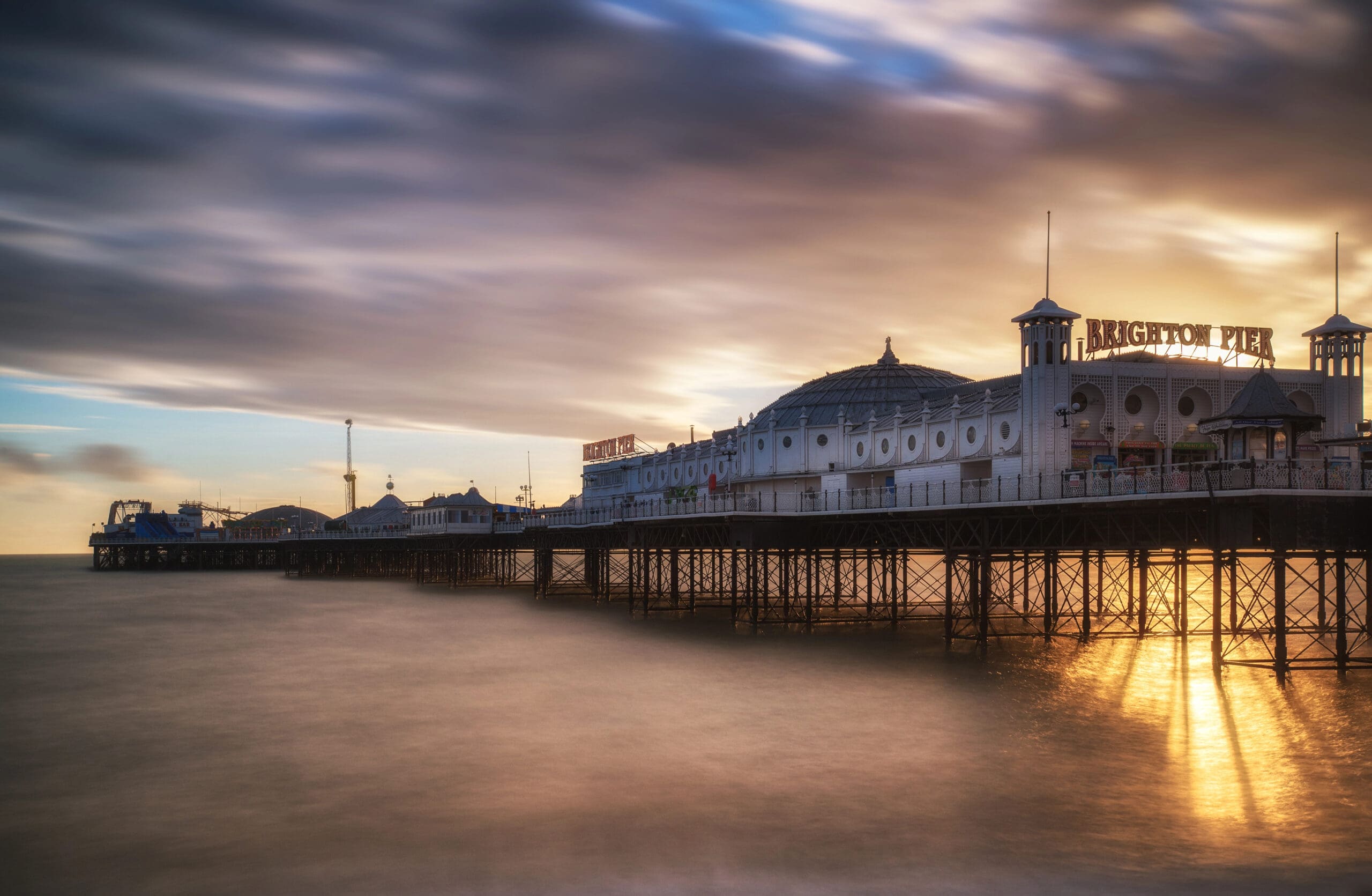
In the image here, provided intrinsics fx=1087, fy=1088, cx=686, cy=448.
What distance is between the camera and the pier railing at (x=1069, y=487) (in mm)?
35031

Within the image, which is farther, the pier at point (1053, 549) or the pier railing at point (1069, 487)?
the pier at point (1053, 549)

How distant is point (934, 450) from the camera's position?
57688 mm

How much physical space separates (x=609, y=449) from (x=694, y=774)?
82.8 m

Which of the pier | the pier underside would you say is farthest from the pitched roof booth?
the pier underside

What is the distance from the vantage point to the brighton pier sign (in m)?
49.3

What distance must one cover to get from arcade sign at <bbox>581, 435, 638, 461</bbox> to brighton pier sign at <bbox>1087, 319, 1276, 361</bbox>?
199 ft

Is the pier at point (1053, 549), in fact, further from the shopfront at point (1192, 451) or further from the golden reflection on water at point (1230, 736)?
the shopfront at point (1192, 451)

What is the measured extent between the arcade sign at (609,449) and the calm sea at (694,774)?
54.6 m

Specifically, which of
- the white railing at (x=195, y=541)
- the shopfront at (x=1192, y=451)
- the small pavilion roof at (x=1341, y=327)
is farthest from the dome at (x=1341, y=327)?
the white railing at (x=195, y=541)

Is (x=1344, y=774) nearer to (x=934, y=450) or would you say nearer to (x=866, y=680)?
(x=866, y=680)

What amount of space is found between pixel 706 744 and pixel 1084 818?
36.2ft

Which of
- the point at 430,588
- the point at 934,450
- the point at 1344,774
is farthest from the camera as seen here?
the point at 430,588

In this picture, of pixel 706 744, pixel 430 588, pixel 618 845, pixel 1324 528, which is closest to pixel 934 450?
Result: pixel 1324 528

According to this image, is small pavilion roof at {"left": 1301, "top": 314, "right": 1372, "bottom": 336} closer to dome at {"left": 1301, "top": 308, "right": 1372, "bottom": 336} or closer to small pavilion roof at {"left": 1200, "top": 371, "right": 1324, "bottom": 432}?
dome at {"left": 1301, "top": 308, "right": 1372, "bottom": 336}
